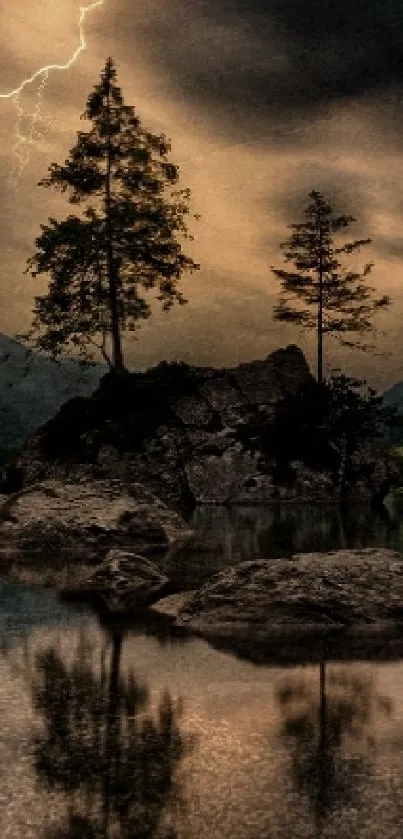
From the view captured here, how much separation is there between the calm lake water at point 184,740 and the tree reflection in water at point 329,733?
0.01 m

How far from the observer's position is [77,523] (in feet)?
71.2

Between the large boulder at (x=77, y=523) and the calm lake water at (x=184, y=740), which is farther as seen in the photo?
the large boulder at (x=77, y=523)

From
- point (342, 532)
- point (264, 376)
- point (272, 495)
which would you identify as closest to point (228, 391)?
point (264, 376)

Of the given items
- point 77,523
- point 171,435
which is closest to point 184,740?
point 77,523

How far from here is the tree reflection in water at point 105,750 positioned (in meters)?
5.59

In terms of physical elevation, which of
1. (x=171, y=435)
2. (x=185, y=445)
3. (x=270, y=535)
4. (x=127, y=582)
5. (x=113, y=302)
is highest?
(x=113, y=302)

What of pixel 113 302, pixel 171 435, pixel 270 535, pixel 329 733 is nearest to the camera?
pixel 329 733


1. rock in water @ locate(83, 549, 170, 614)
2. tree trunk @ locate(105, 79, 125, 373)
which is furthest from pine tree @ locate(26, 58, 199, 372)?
rock in water @ locate(83, 549, 170, 614)

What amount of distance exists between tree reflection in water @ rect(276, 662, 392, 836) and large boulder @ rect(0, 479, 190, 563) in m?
11.9

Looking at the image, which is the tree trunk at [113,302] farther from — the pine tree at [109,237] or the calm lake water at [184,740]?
the calm lake water at [184,740]

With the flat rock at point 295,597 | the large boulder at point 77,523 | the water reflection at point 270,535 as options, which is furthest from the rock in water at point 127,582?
the large boulder at point 77,523

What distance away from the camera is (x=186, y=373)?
50875 millimetres

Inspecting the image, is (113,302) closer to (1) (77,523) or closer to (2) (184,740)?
(1) (77,523)

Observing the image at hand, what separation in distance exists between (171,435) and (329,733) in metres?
39.6
